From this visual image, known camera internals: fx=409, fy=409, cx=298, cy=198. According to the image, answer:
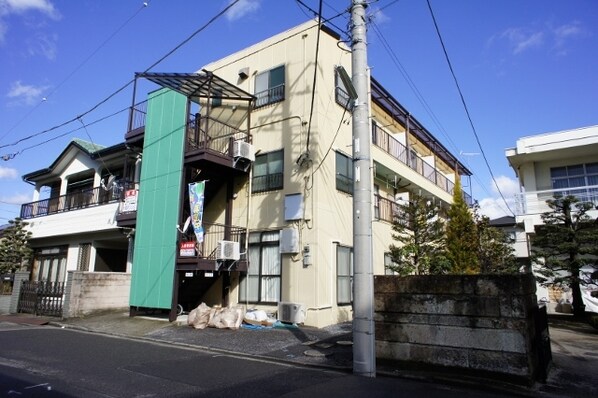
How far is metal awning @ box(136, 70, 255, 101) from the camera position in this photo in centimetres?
1320

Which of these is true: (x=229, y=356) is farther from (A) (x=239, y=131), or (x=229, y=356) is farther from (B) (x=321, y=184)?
(A) (x=239, y=131)

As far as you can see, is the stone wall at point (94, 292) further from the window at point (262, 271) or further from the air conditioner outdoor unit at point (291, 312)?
the air conditioner outdoor unit at point (291, 312)

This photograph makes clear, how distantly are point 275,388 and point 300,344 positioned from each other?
12.1ft

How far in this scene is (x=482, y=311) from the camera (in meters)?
6.53

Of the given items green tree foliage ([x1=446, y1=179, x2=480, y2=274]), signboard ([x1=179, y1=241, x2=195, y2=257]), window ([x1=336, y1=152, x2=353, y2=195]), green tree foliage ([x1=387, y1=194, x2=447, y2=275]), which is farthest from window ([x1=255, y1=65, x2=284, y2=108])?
green tree foliage ([x1=446, y1=179, x2=480, y2=274])

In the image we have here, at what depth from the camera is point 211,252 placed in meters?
14.0

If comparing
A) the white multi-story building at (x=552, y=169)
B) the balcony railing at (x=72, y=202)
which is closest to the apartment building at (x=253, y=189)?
the balcony railing at (x=72, y=202)

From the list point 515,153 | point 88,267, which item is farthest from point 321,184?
point 88,267

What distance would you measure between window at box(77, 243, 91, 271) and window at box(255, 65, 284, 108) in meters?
11.5

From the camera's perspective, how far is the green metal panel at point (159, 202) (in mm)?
13352

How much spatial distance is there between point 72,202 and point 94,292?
8032 mm

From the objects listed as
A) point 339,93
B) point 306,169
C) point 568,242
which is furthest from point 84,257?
point 568,242

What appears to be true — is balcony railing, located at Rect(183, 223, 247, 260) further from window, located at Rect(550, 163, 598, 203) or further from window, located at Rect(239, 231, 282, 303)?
window, located at Rect(550, 163, 598, 203)

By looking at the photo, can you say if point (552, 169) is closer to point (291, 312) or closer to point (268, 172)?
point (268, 172)
